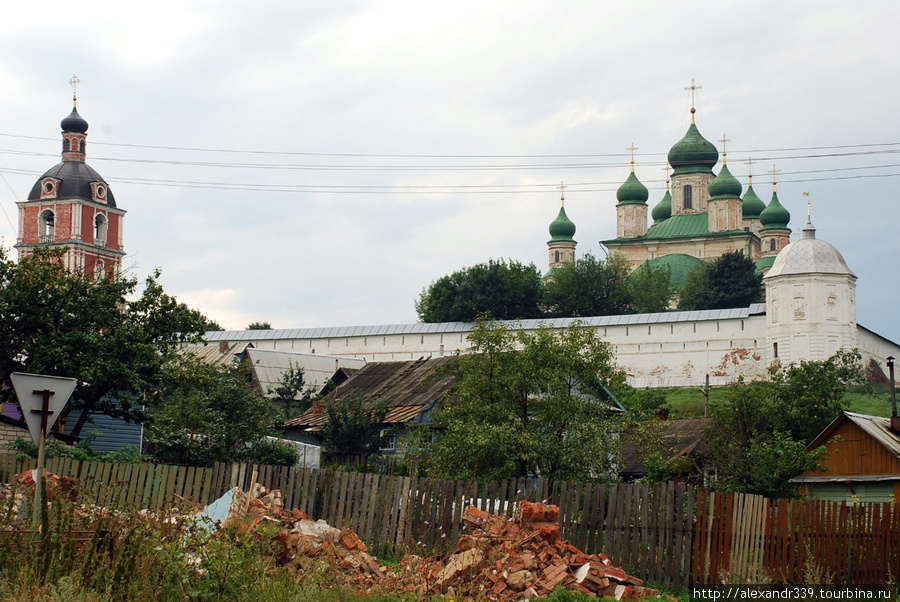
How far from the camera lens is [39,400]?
7.72m

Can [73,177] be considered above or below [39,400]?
above

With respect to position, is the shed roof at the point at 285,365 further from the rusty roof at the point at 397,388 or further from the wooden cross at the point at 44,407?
the wooden cross at the point at 44,407

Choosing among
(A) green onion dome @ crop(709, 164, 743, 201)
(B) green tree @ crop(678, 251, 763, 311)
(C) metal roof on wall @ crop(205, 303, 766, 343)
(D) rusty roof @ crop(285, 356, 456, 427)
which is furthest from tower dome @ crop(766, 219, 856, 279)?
(A) green onion dome @ crop(709, 164, 743, 201)

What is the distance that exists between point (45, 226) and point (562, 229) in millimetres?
35338

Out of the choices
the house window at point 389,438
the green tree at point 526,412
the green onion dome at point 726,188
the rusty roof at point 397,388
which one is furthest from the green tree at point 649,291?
the green tree at point 526,412

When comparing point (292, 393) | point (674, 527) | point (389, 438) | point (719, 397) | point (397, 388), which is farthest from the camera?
point (719, 397)

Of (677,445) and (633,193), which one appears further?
(633,193)

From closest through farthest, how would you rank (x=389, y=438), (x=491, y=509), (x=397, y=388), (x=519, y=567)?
(x=519, y=567) → (x=491, y=509) → (x=389, y=438) → (x=397, y=388)

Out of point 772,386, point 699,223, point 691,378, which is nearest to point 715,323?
point 691,378

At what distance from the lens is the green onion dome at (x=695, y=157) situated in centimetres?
7431

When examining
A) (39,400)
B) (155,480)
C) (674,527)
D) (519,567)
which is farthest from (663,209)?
(39,400)

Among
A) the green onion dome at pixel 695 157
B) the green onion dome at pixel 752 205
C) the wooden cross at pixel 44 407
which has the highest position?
the green onion dome at pixel 695 157

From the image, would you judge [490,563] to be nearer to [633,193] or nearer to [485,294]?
[485,294]

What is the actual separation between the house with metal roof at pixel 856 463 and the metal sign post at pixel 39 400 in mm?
15690
